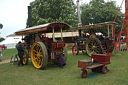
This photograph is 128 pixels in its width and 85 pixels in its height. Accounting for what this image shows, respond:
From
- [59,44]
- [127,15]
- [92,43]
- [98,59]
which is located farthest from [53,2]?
[98,59]

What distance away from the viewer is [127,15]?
13117mm

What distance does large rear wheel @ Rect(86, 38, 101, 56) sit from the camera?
372 inches

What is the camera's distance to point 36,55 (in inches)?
289

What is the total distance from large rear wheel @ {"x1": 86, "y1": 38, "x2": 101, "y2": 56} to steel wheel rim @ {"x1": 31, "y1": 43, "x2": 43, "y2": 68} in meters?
4.22

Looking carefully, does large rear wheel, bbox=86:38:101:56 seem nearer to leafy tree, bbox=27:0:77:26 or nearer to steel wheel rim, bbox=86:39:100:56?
steel wheel rim, bbox=86:39:100:56

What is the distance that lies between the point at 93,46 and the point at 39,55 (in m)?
4.51

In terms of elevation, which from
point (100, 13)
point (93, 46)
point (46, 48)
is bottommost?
point (93, 46)

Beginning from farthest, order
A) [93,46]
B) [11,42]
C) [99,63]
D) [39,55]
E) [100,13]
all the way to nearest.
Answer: [11,42], [100,13], [93,46], [39,55], [99,63]

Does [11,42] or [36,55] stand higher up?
[11,42]

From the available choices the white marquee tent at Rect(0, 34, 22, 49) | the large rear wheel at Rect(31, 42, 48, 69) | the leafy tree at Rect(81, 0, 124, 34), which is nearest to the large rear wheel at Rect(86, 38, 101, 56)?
the large rear wheel at Rect(31, 42, 48, 69)

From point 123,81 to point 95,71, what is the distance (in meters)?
1.44

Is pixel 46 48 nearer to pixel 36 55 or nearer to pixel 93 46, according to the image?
pixel 36 55

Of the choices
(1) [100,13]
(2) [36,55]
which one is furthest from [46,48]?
(1) [100,13]

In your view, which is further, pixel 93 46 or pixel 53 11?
pixel 53 11
